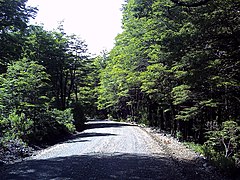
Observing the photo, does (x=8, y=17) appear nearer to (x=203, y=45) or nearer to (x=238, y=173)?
(x=203, y=45)

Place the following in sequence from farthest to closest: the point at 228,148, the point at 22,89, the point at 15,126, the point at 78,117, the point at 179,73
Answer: the point at 78,117, the point at 22,89, the point at 15,126, the point at 179,73, the point at 228,148

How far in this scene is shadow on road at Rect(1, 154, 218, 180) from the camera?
8.09 meters

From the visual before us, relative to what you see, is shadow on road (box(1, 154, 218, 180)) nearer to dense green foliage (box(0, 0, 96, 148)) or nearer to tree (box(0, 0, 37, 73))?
dense green foliage (box(0, 0, 96, 148))

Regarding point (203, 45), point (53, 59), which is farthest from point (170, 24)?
point (53, 59)

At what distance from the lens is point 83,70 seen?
1725 inches

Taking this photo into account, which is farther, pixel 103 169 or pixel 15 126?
pixel 15 126

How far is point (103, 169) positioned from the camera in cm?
902

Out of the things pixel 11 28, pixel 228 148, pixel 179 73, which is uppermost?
pixel 11 28

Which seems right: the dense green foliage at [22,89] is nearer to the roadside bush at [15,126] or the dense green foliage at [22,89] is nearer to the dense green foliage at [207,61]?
the roadside bush at [15,126]

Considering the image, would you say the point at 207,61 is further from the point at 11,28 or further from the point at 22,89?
the point at 22,89

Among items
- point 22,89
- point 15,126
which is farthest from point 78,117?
point 15,126

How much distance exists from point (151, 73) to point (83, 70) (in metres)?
25.7

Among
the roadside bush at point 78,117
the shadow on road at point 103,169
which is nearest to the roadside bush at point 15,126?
the shadow on road at point 103,169

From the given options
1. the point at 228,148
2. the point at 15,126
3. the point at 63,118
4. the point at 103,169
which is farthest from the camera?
the point at 63,118
